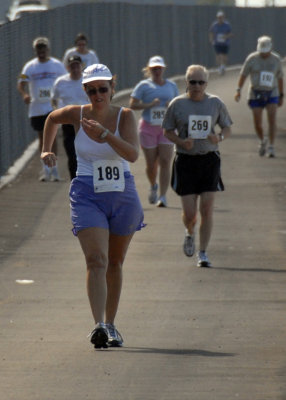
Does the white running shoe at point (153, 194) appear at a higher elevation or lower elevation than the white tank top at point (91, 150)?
lower

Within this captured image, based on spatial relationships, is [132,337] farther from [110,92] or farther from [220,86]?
[220,86]

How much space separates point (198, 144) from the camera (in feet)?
43.0

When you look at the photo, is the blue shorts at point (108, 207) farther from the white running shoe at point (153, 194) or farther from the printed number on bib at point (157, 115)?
the white running shoe at point (153, 194)

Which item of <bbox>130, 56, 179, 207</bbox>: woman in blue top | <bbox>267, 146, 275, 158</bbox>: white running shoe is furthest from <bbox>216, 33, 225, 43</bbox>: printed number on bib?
<bbox>130, 56, 179, 207</bbox>: woman in blue top

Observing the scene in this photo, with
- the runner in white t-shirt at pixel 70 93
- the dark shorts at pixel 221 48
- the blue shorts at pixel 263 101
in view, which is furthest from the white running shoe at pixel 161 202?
the dark shorts at pixel 221 48

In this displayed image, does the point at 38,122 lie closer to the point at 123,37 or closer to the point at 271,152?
the point at 271,152

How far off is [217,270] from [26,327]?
3270mm

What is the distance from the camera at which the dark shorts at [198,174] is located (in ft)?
43.1

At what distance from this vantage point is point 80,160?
30.4ft

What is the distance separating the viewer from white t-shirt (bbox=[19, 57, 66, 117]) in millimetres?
20078

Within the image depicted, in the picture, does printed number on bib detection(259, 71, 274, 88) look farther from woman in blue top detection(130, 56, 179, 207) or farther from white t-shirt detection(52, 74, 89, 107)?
woman in blue top detection(130, 56, 179, 207)

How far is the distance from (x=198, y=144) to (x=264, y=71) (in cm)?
875

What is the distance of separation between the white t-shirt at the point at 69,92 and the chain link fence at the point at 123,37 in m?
1.98

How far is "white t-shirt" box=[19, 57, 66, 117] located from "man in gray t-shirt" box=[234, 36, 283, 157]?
2.95 m
